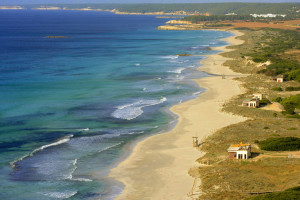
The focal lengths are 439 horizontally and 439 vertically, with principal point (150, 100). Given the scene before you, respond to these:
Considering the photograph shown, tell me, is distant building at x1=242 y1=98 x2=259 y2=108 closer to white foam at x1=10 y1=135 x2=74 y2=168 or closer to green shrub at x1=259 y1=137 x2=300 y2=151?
Result: green shrub at x1=259 y1=137 x2=300 y2=151

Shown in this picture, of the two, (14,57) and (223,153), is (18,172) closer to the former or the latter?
(223,153)

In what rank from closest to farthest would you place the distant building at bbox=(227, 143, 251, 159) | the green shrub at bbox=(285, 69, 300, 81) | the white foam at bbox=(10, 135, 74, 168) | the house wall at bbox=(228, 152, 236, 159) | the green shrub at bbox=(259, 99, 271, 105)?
1. the distant building at bbox=(227, 143, 251, 159)
2. the house wall at bbox=(228, 152, 236, 159)
3. the white foam at bbox=(10, 135, 74, 168)
4. the green shrub at bbox=(259, 99, 271, 105)
5. the green shrub at bbox=(285, 69, 300, 81)

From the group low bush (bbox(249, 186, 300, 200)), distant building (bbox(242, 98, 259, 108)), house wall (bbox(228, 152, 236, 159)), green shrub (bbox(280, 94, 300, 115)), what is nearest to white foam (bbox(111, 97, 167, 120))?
distant building (bbox(242, 98, 259, 108))

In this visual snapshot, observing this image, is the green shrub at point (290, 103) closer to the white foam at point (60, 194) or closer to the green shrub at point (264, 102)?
the green shrub at point (264, 102)

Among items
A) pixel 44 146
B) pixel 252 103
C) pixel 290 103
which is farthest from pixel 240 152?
pixel 290 103

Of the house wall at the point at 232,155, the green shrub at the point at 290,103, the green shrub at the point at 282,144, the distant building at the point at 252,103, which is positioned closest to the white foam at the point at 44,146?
the house wall at the point at 232,155
